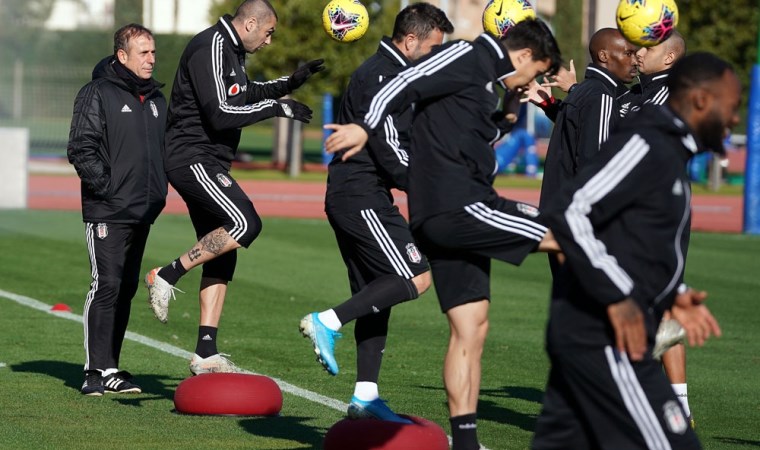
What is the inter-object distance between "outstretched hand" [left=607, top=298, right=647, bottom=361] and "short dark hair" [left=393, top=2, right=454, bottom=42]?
356cm

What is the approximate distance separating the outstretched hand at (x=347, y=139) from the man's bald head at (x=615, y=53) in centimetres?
284

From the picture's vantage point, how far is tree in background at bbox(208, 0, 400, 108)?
1474 inches

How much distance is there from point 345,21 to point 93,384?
2.96m

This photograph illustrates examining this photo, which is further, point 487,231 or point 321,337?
point 321,337

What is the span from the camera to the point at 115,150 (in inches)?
356

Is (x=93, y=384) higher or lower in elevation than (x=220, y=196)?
lower

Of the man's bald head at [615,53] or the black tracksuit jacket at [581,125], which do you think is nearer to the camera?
the black tracksuit jacket at [581,125]

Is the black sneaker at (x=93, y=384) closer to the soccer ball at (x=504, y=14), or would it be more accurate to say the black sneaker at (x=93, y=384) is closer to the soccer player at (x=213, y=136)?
the soccer player at (x=213, y=136)

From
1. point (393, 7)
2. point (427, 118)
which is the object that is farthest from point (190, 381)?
point (393, 7)

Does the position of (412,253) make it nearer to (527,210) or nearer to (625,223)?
(527,210)

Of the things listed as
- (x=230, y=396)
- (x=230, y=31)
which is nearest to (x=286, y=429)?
(x=230, y=396)

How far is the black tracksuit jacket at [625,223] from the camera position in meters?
4.84

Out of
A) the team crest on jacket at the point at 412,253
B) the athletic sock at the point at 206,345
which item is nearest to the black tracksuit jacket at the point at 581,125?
the team crest on jacket at the point at 412,253

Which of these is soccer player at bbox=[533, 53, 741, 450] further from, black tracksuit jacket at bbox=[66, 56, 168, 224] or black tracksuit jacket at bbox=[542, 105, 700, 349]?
black tracksuit jacket at bbox=[66, 56, 168, 224]
